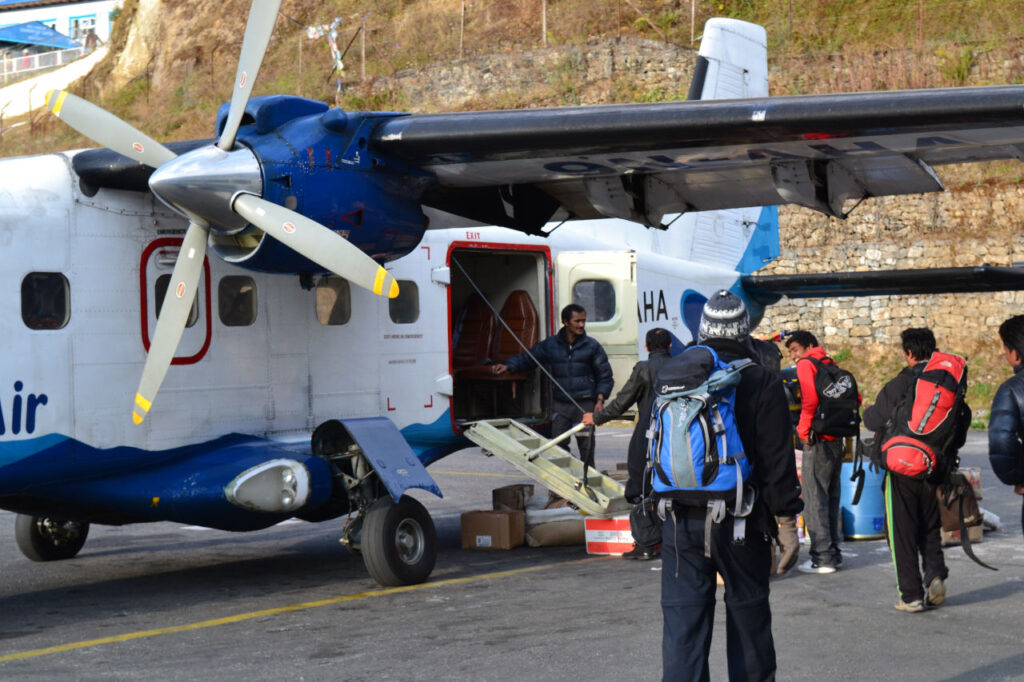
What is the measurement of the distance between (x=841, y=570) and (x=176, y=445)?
521cm

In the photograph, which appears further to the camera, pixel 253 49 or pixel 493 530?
pixel 493 530

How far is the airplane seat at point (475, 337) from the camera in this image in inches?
465

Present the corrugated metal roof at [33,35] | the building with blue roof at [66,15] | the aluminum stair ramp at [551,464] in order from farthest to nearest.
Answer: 1. the corrugated metal roof at [33,35]
2. the building with blue roof at [66,15]
3. the aluminum stair ramp at [551,464]

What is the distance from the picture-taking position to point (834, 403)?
8594 millimetres

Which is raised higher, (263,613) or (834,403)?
(834,403)

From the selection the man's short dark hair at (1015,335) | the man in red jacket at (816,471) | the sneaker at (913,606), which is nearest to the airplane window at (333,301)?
the man in red jacket at (816,471)

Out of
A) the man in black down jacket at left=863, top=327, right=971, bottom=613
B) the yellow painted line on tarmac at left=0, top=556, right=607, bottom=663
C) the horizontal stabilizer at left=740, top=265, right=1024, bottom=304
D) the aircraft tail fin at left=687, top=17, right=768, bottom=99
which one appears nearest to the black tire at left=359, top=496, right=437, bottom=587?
the yellow painted line on tarmac at left=0, top=556, right=607, bottom=663

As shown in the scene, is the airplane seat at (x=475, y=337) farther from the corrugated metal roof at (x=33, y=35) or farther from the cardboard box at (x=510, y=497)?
the corrugated metal roof at (x=33, y=35)

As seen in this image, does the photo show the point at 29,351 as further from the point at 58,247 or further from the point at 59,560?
the point at 59,560

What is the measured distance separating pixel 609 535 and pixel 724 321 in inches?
204

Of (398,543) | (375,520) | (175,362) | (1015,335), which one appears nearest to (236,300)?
(175,362)

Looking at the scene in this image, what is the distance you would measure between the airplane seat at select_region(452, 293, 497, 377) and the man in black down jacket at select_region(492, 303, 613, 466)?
1021 mm

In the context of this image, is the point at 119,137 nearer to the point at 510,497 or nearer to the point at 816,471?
the point at 510,497

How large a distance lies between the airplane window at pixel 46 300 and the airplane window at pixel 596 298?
207 inches
